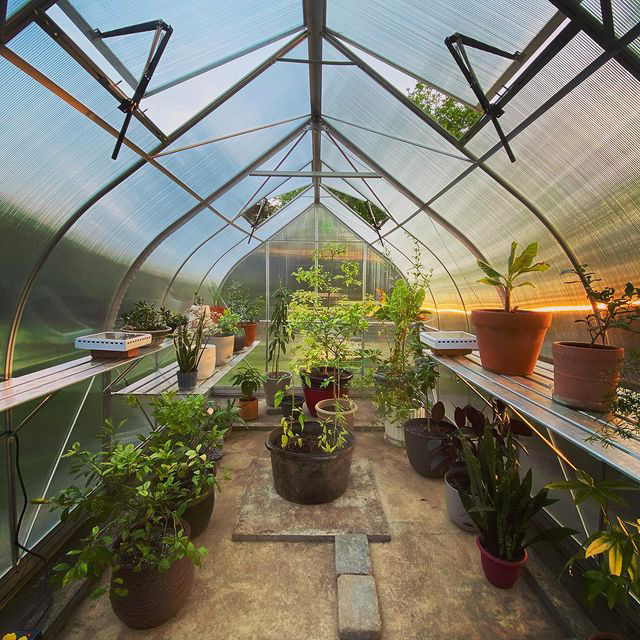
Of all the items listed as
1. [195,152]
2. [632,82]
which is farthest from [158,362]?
[632,82]

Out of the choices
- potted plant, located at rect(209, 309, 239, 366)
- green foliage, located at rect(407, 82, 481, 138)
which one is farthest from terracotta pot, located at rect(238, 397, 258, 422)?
green foliage, located at rect(407, 82, 481, 138)

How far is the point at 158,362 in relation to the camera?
422 centimetres

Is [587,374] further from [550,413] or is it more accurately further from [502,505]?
[502,505]

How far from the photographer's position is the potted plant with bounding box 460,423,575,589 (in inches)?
77.0

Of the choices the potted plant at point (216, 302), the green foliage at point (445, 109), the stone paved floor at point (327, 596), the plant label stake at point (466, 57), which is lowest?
the stone paved floor at point (327, 596)

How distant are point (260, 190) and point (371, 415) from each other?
3290 millimetres

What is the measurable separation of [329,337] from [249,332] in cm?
186

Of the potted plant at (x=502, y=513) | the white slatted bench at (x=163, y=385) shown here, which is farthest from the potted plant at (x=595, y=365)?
the white slatted bench at (x=163, y=385)

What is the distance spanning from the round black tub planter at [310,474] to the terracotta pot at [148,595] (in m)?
1.01

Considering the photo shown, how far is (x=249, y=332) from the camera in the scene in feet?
16.0

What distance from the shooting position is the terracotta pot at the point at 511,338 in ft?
6.91

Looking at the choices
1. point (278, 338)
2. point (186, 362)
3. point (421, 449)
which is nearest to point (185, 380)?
point (186, 362)

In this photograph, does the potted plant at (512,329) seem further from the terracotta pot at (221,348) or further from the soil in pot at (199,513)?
the terracotta pot at (221,348)

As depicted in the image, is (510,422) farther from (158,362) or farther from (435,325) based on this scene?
(158,362)
